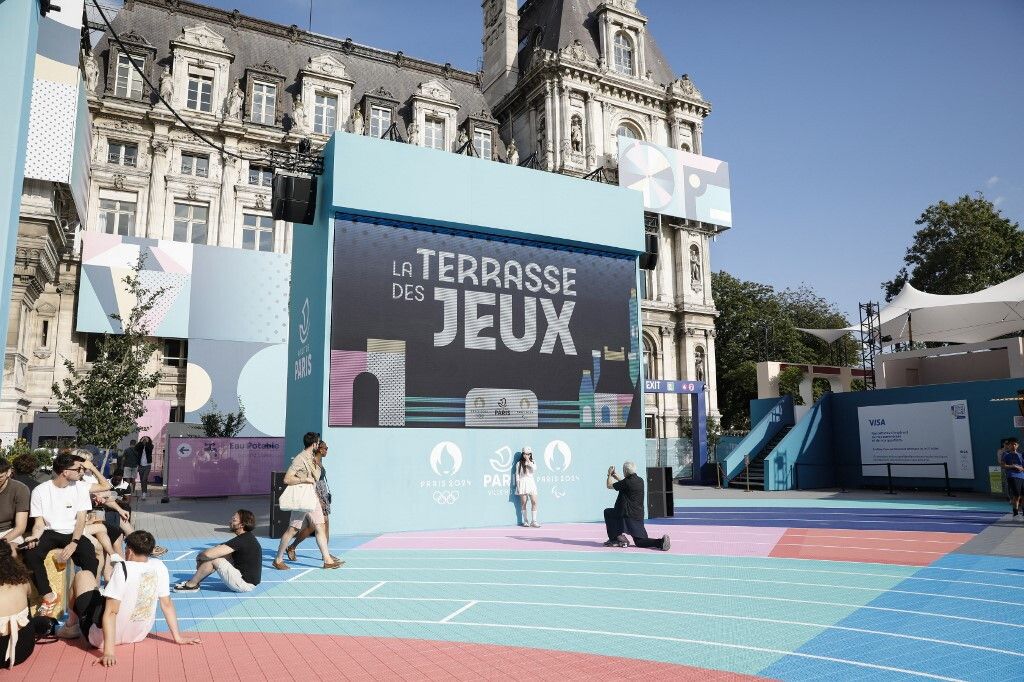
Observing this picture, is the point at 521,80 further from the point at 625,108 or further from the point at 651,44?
the point at 651,44

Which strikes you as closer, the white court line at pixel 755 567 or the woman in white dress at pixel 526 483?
the white court line at pixel 755 567

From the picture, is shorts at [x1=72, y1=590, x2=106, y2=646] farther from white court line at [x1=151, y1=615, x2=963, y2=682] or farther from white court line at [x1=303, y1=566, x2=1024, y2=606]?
white court line at [x1=303, y1=566, x2=1024, y2=606]

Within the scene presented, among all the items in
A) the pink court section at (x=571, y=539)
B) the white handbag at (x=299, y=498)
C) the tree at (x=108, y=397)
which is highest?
the tree at (x=108, y=397)

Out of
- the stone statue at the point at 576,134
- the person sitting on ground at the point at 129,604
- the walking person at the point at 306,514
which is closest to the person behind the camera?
the person sitting on ground at the point at 129,604

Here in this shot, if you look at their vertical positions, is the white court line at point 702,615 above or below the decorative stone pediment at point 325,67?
below

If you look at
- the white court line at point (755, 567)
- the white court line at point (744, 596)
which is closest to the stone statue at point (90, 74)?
the white court line at point (755, 567)

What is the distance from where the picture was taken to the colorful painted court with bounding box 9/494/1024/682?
5934 millimetres

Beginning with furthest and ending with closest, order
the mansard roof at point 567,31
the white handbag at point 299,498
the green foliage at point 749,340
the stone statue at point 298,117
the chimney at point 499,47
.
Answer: the green foliage at point 749,340 → the chimney at point 499,47 → the mansard roof at point 567,31 → the stone statue at point 298,117 → the white handbag at point 299,498

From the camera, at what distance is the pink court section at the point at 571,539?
12438 mm

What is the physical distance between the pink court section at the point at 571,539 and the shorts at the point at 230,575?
3.71 metres

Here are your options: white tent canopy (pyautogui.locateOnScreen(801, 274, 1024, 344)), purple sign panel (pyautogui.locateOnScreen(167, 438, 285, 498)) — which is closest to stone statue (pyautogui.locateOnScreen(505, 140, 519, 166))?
white tent canopy (pyautogui.locateOnScreen(801, 274, 1024, 344))

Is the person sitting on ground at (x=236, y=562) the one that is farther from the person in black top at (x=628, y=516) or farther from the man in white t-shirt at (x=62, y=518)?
the person in black top at (x=628, y=516)

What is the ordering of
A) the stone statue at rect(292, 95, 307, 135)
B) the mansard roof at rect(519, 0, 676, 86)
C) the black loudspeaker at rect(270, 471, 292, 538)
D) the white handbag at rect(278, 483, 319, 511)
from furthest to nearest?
the mansard roof at rect(519, 0, 676, 86) → the stone statue at rect(292, 95, 307, 135) → the black loudspeaker at rect(270, 471, 292, 538) → the white handbag at rect(278, 483, 319, 511)

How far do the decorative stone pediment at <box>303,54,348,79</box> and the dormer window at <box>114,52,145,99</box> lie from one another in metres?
7.98
